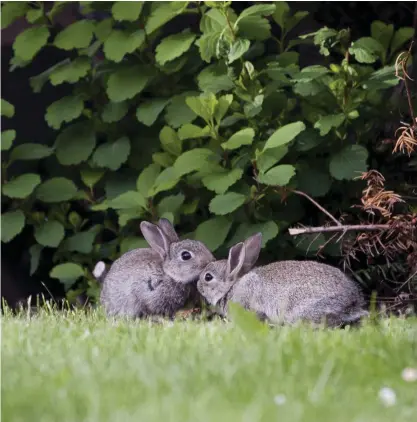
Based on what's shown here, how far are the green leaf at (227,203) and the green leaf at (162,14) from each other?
1.14 metres

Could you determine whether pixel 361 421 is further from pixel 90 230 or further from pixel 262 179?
pixel 90 230

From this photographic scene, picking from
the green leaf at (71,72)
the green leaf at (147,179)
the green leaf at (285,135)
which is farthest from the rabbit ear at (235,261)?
the green leaf at (71,72)

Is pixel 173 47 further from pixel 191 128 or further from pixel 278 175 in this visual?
pixel 278 175

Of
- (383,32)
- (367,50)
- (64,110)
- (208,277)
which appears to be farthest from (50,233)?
(383,32)

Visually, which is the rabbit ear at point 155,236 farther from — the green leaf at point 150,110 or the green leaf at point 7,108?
the green leaf at point 7,108

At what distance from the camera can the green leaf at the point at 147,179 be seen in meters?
4.98

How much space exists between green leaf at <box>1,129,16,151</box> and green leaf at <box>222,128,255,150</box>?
148 centimetres

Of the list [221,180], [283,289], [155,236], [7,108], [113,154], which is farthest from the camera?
[7,108]

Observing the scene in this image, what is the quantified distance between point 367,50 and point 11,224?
2.38 metres

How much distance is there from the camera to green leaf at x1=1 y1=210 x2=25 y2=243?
5219mm

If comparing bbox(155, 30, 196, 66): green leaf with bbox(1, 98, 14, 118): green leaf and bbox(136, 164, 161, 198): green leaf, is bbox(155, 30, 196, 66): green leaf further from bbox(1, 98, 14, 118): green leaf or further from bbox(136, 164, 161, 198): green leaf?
bbox(1, 98, 14, 118): green leaf

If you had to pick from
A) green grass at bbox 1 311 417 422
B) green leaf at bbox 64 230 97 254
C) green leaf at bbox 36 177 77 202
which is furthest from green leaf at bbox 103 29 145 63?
green grass at bbox 1 311 417 422

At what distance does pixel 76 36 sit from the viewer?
5273 millimetres

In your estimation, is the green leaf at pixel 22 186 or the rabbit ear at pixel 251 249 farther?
the green leaf at pixel 22 186
